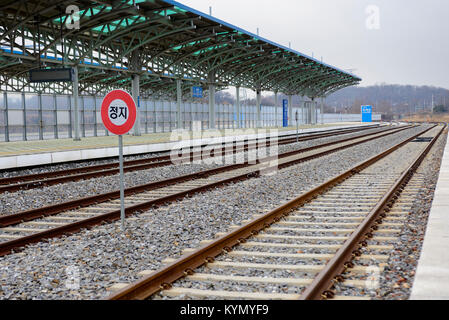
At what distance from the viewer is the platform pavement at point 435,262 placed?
3.89m

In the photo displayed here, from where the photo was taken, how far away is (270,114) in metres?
59.1

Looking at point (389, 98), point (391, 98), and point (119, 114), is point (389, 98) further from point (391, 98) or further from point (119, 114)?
point (119, 114)

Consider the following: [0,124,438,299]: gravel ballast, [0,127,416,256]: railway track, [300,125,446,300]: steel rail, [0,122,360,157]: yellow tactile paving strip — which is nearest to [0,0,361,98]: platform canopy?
[0,122,360,157]: yellow tactile paving strip

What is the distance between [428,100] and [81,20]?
180 m

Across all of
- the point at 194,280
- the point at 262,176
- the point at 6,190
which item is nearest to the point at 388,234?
the point at 194,280

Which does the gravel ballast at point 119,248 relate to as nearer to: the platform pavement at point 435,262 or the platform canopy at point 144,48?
the platform pavement at point 435,262

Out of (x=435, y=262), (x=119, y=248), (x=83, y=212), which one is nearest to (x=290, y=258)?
(x=435, y=262)

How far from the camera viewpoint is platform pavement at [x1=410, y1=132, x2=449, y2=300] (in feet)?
12.8

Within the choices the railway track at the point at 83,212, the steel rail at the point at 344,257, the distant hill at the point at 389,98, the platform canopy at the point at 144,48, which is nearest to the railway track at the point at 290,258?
the steel rail at the point at 344,257

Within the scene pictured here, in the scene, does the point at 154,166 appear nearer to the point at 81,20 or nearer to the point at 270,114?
the point at 81,20

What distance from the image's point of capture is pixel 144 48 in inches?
1157

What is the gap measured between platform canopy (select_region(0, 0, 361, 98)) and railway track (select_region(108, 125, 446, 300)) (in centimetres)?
1539

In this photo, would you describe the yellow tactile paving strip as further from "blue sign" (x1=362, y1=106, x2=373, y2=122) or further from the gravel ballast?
"blue sign" (x1=362, y1=106, x2=373, y2=122)

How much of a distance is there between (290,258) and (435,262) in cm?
162
